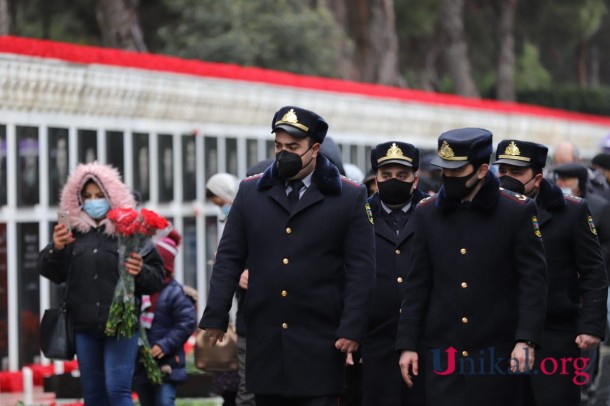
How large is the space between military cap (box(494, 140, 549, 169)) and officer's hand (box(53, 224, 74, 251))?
260 cm

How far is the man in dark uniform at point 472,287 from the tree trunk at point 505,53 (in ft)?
163

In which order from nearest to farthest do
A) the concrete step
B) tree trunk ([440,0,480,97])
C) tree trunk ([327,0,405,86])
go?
the concrete step < tree trunk ([327,0,405,86]) < tree trunk ([440,0,480,97])

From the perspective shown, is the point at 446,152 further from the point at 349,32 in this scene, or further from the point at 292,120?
the point at 349,32

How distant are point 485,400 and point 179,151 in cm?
1075

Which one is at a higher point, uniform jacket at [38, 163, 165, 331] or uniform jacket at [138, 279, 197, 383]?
uniform jacket at [38, 163, 165, 331]

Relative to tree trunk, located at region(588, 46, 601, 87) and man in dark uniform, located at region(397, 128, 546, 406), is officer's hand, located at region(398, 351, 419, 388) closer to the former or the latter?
man in dark uniform, located at region(397, 128, 546, 406)

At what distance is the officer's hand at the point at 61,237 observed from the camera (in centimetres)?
1018

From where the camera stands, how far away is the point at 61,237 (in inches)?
401

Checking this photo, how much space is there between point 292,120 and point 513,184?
5.53ft

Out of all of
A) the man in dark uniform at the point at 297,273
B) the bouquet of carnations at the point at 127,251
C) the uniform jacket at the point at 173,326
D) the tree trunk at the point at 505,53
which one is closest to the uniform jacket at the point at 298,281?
the man in dark uniform at the point at 297,273

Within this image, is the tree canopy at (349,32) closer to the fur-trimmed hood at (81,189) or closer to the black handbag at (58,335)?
the fur-trimmed hood at (81,189)

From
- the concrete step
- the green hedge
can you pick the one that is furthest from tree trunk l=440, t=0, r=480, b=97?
the concrete step

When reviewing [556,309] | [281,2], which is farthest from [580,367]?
[281,2]

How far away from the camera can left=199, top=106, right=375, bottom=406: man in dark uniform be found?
7.98m
